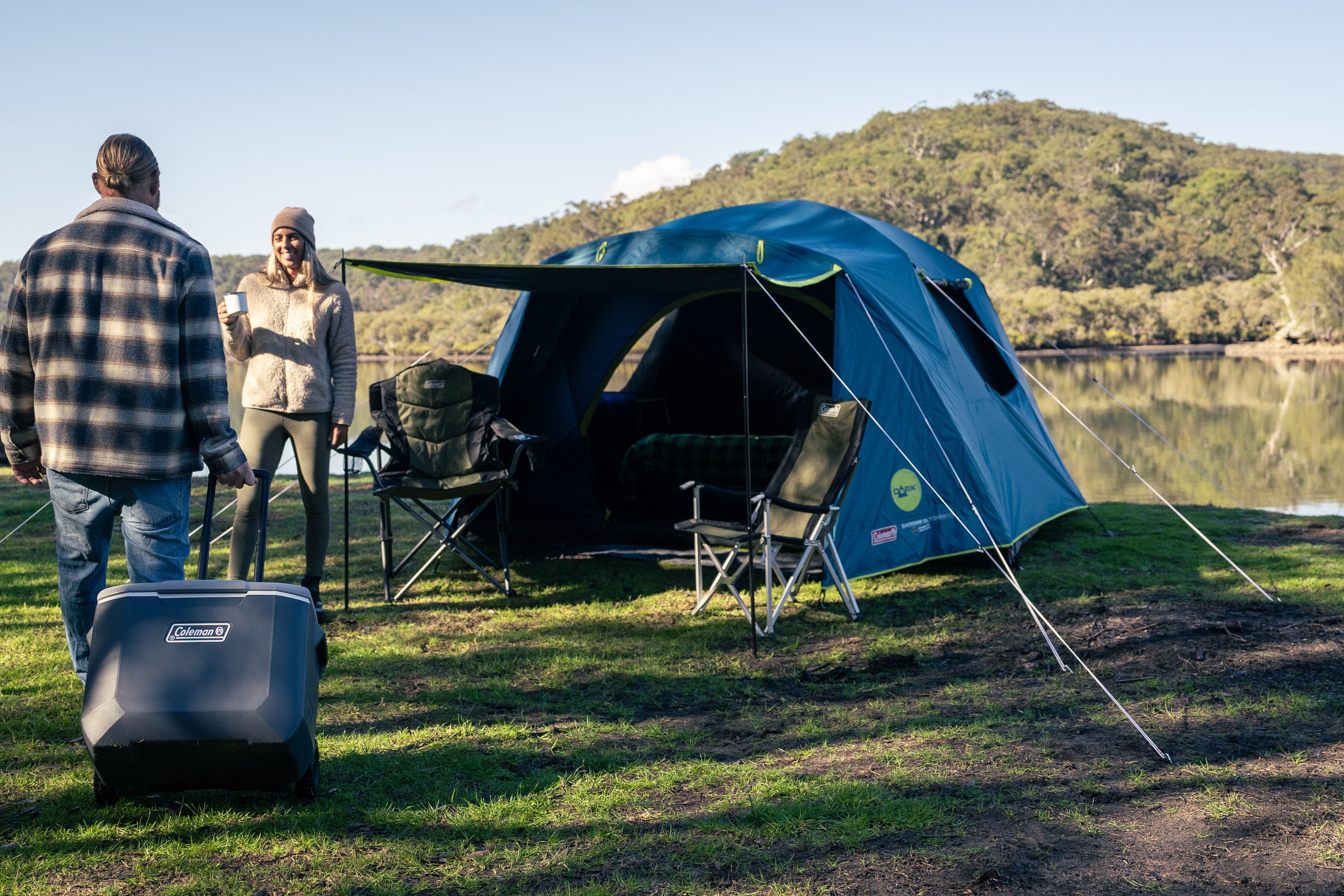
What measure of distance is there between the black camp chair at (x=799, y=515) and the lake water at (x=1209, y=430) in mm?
2546

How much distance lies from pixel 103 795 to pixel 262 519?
670 millimetres

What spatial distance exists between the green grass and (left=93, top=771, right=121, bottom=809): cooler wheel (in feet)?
0.05

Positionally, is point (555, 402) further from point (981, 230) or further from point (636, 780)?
point (981, 230)

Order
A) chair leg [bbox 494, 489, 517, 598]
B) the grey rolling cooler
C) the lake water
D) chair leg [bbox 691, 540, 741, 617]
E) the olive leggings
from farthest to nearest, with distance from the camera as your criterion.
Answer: the lake water
chair leg [bbox 494, 489, 517, 598]
chair leg [bbox 691, 540, 741, 617]
the olive leggings
the grey rolling cooler

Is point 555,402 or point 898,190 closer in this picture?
point 555,402

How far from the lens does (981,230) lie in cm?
4800

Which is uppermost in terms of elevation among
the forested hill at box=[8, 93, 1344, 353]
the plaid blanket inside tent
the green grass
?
the forested hill at box=[8, 93, 1344, 353]

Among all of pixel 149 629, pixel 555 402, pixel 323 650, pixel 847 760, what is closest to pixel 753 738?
pixel 847 760

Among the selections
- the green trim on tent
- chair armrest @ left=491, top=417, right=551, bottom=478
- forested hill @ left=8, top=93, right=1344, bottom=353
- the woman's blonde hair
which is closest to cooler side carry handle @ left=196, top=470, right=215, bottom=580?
the woman's blonde hair

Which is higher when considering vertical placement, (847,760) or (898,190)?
(898,190)

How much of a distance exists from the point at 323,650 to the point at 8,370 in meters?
0.90

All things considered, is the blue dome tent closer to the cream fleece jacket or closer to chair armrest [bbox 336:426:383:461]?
the cream fleece jacket

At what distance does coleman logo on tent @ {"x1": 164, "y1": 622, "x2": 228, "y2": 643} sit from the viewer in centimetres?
199

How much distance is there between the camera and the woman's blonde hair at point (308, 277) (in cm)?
357
